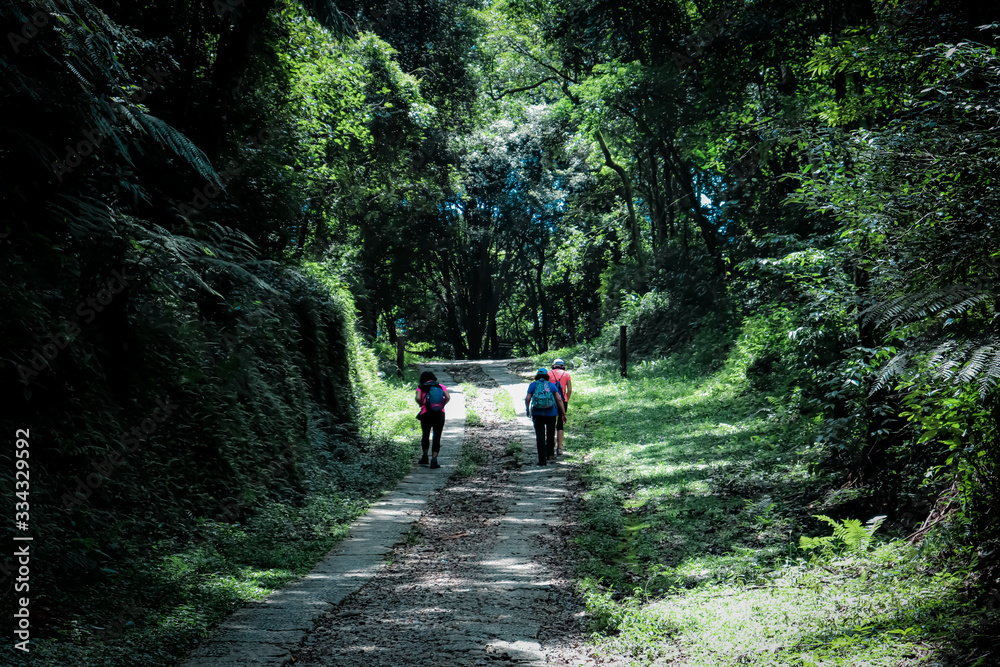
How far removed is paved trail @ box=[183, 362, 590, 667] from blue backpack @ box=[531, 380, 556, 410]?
72.9 inches

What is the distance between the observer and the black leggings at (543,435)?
12500 mm

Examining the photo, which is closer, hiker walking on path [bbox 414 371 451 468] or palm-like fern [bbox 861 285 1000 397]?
palm-like fern [bbox 861 285 1000 397]

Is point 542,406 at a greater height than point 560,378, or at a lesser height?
lesser

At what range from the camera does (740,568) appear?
6.11 m

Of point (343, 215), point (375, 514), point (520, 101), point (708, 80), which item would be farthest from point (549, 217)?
point (375, 514)

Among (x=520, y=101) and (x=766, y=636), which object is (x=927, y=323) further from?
(x=520, y=101)

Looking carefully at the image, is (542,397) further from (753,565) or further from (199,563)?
(199,563)

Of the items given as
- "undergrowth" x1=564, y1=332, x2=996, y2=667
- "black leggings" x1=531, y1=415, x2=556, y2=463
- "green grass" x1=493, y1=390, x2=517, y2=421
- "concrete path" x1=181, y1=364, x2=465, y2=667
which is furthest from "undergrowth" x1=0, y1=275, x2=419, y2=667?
"green grass" x1=493, y1=390, x2=517, y2=421

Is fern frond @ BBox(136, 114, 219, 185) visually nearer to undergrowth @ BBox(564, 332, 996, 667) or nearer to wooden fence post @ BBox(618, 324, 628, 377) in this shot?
undergrowth @ BBox(564, 332, 996, 667)

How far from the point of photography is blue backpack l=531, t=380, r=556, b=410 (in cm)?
1240

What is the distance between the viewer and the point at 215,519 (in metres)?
7.71

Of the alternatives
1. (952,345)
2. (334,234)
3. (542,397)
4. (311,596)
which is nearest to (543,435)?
(542,397)

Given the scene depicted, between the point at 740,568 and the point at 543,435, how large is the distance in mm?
6573

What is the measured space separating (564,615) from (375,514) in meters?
4.36
